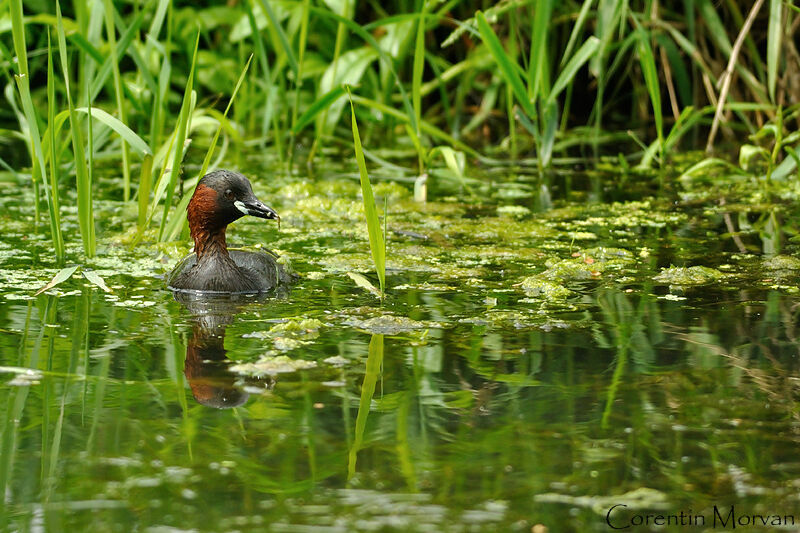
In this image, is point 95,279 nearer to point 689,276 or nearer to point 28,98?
point 28,98

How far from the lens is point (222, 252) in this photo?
202 inches

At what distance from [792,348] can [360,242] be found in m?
2.50

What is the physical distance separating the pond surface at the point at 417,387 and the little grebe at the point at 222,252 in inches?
6.1

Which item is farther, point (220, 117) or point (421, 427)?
point (220, 117)

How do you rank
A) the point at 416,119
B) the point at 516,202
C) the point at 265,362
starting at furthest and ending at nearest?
the point at 516,202, the point at 416,119, the point at 265,362

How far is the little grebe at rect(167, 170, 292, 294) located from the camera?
197 inches

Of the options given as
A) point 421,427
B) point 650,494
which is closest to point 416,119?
point 421,427

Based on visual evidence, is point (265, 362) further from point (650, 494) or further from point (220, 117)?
point (220, 117)

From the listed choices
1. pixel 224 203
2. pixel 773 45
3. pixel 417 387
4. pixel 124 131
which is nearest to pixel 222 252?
pixel 224 203

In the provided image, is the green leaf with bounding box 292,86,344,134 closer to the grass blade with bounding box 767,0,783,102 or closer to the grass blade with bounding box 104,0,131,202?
the grass blade with bounding box 104,0,131,202

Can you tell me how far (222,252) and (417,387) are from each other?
189 cm

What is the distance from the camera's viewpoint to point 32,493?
2.72 m

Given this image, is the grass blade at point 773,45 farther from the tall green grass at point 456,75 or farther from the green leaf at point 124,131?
the green leaf at point 124,131

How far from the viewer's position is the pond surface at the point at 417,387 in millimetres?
2715
